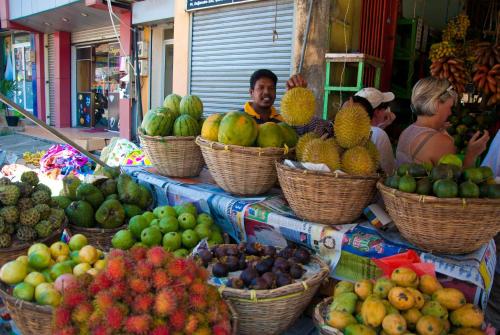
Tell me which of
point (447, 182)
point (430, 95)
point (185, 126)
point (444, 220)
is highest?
point (430, 95)

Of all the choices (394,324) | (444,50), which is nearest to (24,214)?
(394,324)

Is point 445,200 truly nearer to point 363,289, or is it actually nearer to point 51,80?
point 363,289

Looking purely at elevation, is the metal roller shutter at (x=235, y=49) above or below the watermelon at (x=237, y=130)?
above

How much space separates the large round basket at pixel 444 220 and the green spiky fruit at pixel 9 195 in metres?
2.20

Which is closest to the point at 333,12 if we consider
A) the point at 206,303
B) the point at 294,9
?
the point at 294,9

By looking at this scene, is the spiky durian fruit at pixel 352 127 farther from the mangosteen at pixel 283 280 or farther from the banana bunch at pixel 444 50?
the banana bunch at pixel 444 50

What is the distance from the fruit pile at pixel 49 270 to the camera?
67.7 inches

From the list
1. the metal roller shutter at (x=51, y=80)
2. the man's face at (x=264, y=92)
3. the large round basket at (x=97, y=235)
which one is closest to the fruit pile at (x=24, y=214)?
the large round basket at (x=97, y=235)

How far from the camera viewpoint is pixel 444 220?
1579 millimetres

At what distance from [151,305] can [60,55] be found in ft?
40.2

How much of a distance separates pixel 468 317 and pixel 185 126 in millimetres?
1950

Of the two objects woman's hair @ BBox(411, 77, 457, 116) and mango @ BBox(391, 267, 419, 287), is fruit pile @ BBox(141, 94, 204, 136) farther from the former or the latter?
mango @ BBox(391, 267, 419, 287)

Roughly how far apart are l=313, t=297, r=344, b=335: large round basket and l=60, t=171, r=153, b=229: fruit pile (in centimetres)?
152

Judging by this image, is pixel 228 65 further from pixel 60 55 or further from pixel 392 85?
pixel 60 55
